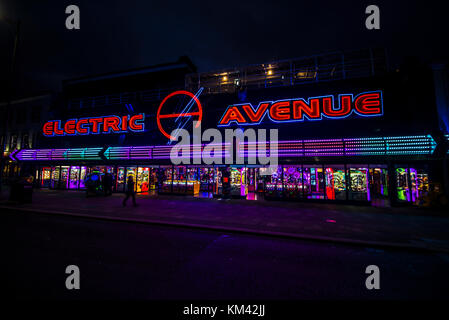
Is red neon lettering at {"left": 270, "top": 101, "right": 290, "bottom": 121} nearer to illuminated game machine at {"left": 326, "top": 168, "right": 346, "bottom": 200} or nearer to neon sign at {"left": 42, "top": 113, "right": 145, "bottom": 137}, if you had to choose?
illuminated game machine at {"left": 326, "top": 168, "right": 346, "bottom": 200}

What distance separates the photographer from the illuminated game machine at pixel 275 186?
13.9m

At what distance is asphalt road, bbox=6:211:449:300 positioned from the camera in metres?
3.28

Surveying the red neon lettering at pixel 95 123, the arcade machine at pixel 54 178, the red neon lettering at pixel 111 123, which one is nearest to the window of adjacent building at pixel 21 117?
the arcade machine at pixel 54 178

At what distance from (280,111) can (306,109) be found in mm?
1867

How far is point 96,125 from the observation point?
18.8 meters

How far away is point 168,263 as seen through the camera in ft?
14.1

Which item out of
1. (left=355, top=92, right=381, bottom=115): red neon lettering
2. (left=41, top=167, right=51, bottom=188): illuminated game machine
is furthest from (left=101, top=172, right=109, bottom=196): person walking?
(left=355, top=92, right=381, bottom=115): red neon lettering

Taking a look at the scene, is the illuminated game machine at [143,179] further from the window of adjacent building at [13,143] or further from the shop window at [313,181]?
the window of adjacent building at [13,143]

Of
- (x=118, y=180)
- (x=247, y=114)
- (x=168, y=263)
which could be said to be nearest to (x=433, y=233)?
(x=168, y=263)

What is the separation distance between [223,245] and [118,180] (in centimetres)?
1664

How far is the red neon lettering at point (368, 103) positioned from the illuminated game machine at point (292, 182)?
5854 mm

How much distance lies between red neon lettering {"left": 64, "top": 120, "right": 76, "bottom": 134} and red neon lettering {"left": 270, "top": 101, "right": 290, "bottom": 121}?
20502 millimetres

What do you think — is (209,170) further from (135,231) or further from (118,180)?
(135,231)

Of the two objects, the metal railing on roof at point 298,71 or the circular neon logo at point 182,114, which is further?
the circular neon logo at point 182,114
